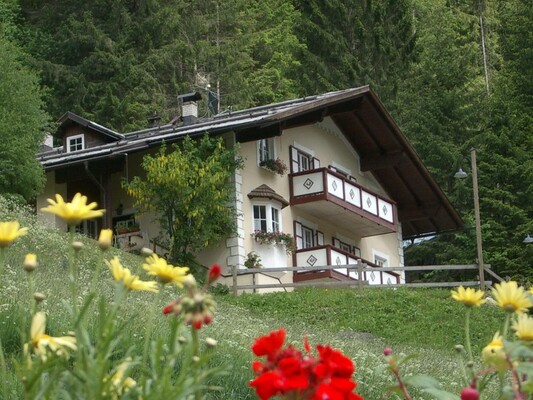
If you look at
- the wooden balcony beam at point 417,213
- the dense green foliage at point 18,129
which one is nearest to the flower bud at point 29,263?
the dense green foliage at point 18,129

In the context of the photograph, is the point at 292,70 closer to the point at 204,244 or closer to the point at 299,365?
the point at 204,244

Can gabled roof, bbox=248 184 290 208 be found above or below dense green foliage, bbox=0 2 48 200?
below

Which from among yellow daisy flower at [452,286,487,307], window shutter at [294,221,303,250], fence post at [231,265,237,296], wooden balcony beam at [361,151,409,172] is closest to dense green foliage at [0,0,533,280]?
wooden balcony beam at [361,151,409,172]

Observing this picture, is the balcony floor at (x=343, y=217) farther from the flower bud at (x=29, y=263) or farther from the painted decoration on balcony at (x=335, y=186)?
the flower bud at (x=29, y=263)

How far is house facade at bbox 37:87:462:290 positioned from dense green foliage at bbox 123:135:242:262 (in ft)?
2.60

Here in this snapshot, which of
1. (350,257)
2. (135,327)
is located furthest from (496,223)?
(135,327)

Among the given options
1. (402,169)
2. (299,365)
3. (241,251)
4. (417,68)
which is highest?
(417,68)

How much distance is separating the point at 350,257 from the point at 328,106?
408 cm

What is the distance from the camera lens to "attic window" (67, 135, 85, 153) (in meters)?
32.9

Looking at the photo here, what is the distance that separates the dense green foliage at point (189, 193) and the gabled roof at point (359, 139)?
1.26m

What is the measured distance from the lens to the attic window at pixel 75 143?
3291 cm

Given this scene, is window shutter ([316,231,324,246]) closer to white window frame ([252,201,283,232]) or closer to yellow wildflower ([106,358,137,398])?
white window frame ([252,201,283,232])

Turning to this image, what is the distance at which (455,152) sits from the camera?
150 feet

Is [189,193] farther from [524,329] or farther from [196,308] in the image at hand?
[196,308]
